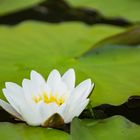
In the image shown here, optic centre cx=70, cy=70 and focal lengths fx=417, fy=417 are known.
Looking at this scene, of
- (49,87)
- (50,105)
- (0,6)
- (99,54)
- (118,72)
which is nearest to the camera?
(50,105)

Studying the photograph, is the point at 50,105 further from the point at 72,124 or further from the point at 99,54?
the point at 99,54

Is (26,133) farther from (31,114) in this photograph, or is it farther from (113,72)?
(113,72)

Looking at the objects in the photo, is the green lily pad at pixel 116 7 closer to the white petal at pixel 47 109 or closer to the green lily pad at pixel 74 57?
the green lily pad at pixel 74 57

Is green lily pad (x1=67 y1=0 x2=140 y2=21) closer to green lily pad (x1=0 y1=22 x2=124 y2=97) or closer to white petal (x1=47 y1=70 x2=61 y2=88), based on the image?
green lily pad (x1=0 y1=22 x2=124 y2=97)

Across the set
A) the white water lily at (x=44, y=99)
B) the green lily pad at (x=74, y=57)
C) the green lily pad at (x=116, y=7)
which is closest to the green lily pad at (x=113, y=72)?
the green lily pad at (x=74, y=57)

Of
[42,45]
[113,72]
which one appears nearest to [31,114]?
[113,72]

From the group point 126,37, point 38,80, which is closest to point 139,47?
point 126,37
